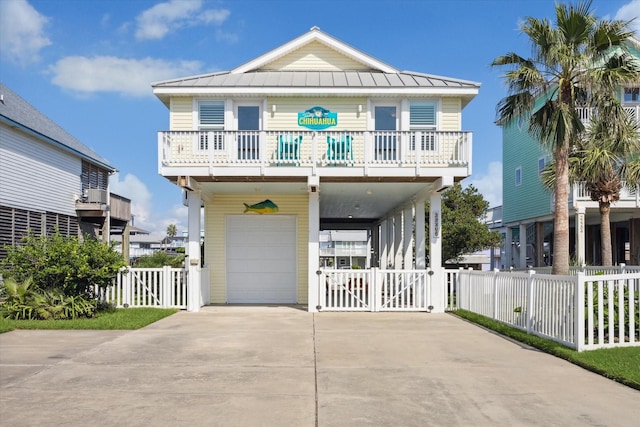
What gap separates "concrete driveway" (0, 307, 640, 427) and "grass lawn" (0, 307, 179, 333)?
52 centimetres

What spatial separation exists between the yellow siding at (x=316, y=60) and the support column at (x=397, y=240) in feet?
20.5

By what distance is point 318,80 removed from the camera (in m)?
15.8

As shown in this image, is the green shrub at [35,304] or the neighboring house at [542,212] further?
the neighboring house at [542,212]

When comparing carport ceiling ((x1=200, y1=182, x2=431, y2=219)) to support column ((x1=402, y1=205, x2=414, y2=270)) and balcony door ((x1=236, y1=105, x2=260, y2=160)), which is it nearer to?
support column ((x1=402, y1=205, x2=414, y2=270))

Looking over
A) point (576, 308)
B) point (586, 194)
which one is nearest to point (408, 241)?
point (586, 194)

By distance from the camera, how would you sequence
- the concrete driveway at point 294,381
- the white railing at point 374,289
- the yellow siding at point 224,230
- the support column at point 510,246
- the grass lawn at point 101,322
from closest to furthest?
1. the concrete driveway at point 294,381
2. the grass lawn at point 101,322
3. the white railing at point 374,289
4. the yellow siding at point 224,230
5. the support column at point 510,246

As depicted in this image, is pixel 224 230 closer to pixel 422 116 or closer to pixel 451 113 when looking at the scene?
Answer: pixel 422 116

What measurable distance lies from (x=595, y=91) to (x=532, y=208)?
16508mm

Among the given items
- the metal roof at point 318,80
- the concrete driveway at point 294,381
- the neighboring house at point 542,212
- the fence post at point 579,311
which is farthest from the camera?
the neighboring house at point 542,212

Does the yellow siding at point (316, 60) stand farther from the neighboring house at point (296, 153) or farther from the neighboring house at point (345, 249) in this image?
the neighboring house at point (345, 249)

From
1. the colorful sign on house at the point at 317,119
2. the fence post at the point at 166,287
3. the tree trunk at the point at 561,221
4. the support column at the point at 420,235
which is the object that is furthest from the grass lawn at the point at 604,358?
the fence post at the point at 166,287

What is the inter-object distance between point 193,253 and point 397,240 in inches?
372

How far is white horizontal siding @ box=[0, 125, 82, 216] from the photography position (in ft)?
57.4

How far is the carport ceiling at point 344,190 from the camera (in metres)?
15.0
